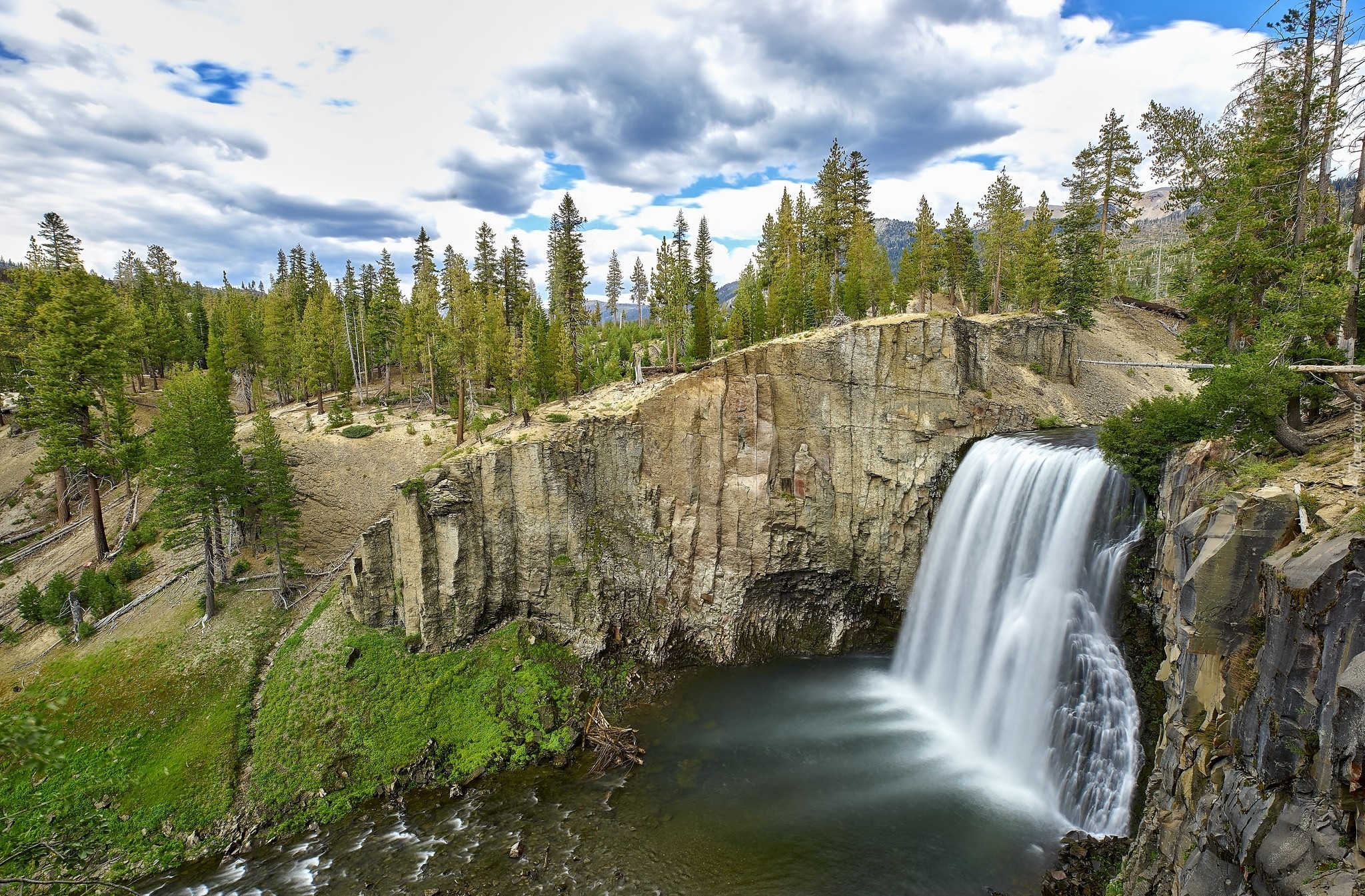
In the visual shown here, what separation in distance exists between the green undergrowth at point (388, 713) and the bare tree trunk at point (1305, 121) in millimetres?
31494

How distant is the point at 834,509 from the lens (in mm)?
30844

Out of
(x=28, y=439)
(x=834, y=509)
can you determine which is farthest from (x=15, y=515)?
(x=834, y=509)

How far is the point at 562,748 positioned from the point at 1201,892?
20134 millimetres

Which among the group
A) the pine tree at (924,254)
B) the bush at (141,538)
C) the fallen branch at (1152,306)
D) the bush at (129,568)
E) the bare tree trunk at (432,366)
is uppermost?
the pine tree at (924,254)

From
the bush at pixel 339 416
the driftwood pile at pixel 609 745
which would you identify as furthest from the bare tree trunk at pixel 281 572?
the driftwood pile at pixel 609 745

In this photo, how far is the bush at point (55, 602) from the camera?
29.4 meters

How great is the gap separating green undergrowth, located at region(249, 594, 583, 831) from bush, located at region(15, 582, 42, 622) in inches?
512

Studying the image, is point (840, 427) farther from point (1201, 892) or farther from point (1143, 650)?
point (1201, 892)

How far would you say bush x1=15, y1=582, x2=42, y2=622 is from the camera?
29625 millimetres

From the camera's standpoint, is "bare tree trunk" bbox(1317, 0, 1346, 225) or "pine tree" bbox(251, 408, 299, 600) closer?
"bare tree trunk" bbox(1317, 0, 1346, 225)

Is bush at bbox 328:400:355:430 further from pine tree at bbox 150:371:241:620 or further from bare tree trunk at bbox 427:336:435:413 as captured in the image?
pine tree at bbox 150:371:241:620

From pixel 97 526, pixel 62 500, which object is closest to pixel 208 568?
pixel 97 526

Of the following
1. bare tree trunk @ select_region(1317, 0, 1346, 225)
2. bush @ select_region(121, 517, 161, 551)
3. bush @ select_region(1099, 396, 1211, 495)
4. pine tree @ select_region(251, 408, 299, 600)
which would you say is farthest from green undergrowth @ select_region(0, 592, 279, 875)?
bare tree trunk @ select_region(1317, 0, 1346, 225)

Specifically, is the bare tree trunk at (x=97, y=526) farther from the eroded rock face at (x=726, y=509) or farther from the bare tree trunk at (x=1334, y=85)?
the bare tree trunk at (x=1334, y=85)
